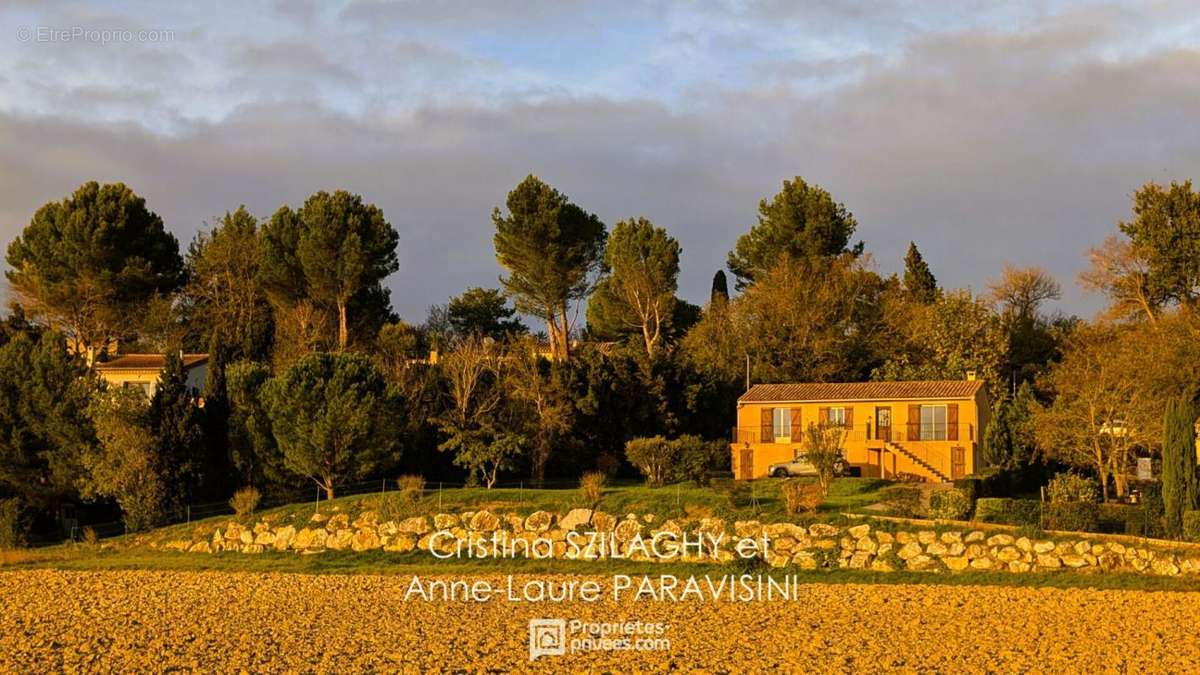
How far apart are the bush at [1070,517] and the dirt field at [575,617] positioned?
3.94 meters

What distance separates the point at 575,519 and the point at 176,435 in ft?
49.3

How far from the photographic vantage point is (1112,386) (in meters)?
42.8

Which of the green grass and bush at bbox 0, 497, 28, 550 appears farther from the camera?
bush at bbox 0, 497, 28, 550

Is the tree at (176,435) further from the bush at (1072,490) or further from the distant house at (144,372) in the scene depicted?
the bush at (1072,490)

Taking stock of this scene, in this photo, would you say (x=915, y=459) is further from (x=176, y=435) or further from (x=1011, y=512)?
(x=176, y=435)

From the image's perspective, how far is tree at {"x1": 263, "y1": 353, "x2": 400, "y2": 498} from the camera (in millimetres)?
38562

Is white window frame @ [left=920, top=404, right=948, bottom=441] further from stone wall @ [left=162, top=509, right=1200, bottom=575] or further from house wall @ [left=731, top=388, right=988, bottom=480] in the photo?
stone wall @ [left=162, top=509, right=1200, bottom=575]

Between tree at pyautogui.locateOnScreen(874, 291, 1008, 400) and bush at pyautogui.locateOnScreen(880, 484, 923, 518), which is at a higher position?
tree at pyautogui.locateOnScreen(874, 291, 1008, 400)

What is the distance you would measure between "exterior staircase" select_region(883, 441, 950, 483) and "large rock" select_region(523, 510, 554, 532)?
59.2 ft

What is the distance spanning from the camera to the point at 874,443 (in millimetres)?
46469

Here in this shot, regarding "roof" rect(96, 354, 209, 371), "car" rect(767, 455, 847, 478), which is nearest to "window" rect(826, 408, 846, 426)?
"car" rect(767, 455, 847, 478)

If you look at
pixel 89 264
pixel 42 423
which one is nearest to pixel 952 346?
pixel 42 423

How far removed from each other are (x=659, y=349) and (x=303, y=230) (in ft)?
64.5

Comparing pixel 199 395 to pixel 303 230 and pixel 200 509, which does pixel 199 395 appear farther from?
pixel 303 230
